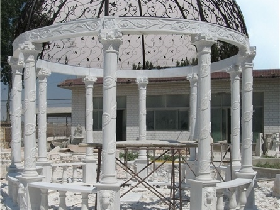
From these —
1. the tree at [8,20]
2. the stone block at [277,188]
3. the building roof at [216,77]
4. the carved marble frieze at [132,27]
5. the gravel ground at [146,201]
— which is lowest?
the gravel ground at [146,201]

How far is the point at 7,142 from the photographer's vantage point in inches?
1209

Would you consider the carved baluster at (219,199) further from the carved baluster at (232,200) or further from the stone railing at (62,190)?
the stone railing at (62,190)

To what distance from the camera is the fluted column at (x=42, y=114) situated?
46.8 ft

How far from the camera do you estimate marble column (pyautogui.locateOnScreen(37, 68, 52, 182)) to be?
14.3 meters

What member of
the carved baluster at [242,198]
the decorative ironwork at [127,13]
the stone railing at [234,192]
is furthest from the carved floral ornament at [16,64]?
the carved baluster at [242,198]

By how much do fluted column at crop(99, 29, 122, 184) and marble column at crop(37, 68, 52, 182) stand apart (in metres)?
5.48

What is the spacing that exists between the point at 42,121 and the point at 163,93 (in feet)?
48.6

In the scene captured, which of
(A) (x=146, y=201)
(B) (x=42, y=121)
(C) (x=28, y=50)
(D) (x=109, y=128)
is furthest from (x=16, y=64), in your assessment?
(A) (x=146, y=201)

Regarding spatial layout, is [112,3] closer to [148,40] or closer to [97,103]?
[148,40]

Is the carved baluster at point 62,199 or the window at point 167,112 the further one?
the window at point 167,112

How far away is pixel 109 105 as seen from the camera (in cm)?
927

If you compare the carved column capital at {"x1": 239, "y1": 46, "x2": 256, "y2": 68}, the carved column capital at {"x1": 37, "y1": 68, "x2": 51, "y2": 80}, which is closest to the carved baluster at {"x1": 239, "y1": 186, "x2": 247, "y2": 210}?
the carved column capital at {"x1": 239, "y1": 46, "x2": 256, "y2": 68}

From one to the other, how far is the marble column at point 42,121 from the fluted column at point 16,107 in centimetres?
129

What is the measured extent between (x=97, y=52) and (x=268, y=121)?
14.9 m
